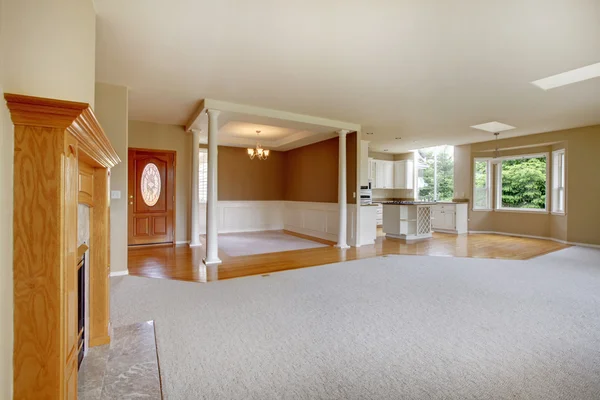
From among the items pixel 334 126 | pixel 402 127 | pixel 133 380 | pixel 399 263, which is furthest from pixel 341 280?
pixel 402 127

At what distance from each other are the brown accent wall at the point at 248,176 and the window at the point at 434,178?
17.5ft

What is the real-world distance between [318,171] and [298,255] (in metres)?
3.03

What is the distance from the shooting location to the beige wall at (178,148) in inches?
253

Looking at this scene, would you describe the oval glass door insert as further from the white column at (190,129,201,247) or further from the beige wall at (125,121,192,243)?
the white column at (190,129,201,247)

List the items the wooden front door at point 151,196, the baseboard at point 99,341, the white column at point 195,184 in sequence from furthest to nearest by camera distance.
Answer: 1. the white column at point 195,184
2. the wooden front door at point 151,196
3. the baseboard at point 99,341

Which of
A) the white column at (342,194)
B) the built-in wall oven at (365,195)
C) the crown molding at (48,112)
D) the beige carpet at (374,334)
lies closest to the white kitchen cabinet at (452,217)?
the built-in wall oven at (365,195)

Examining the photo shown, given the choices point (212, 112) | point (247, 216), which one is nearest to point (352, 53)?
point (212, 112)

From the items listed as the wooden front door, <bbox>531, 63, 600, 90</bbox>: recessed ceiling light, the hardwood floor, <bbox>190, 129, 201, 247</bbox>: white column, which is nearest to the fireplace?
the hardwood floor

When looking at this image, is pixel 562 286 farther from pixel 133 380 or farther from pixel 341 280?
pixel 133 380

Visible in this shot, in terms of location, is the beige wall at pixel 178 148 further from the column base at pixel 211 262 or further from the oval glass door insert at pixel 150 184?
the column base at pixel 211 262

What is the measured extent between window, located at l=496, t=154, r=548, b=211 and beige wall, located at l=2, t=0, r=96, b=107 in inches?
369

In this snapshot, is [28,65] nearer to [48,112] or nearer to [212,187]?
[48,112]

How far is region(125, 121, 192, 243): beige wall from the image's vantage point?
21.1ft

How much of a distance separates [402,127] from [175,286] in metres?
5.77
